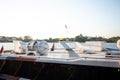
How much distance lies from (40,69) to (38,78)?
234mm

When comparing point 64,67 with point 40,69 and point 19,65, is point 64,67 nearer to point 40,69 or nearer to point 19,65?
point 40,69

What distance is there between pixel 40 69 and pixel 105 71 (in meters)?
1.77

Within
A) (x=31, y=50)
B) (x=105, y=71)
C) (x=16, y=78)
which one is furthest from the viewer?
(x=31, y=50)

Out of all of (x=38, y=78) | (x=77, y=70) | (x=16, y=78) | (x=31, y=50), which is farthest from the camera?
(x=31, y=50)

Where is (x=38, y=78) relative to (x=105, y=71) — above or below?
below

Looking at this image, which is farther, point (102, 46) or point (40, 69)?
point (102, 46)

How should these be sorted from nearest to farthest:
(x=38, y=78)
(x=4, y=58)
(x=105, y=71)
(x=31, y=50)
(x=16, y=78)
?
(x=105, y=71), (x=38, y=78), (x=16, y=78), (x=4, y=58), (x=31, y=50)

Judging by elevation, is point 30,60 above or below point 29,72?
above

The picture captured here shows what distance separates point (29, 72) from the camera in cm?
518

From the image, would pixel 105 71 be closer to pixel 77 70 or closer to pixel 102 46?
pixel 77 70

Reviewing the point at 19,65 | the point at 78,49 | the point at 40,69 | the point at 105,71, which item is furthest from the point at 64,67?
the point at 78,49

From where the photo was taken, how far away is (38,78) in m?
4.91

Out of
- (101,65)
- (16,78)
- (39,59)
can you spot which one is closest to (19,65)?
(16,78)

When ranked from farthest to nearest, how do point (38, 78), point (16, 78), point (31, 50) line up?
point (31, 50)
point (16, 78)
point (38, 78)
